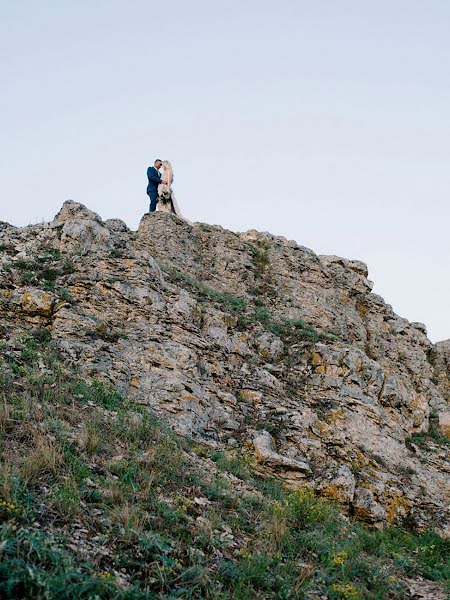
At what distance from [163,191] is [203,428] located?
13801 mm

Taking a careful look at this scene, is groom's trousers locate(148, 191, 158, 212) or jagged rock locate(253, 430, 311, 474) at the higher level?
groom's trousers locate(148, 191, 158, 212)

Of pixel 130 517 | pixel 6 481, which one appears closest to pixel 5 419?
pixel 6 481

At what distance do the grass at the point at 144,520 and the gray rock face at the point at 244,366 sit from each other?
1034 mm

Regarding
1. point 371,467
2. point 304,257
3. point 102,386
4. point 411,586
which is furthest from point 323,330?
point 411,586

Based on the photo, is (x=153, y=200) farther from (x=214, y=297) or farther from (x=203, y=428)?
(x=203, y=428)

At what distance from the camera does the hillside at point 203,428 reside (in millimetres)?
5145

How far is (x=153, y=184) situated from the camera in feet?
69.7

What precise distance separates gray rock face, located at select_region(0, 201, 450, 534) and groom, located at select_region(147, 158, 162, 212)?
3.58 m

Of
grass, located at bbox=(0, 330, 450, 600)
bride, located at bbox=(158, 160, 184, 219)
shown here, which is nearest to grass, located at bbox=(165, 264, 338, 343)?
grass, located at bbox=(0, 330, 450, 600)

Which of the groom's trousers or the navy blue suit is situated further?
the groom's trousers

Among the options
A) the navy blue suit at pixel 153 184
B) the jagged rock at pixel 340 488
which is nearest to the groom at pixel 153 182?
the navy blue suit at pixel 153 184

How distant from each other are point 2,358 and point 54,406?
191 cm

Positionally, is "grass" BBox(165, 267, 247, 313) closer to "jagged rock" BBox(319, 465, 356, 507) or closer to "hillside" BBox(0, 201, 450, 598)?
"hillside" BBox(0, 201, 450, 598)

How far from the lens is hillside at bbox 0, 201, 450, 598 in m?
5.14
